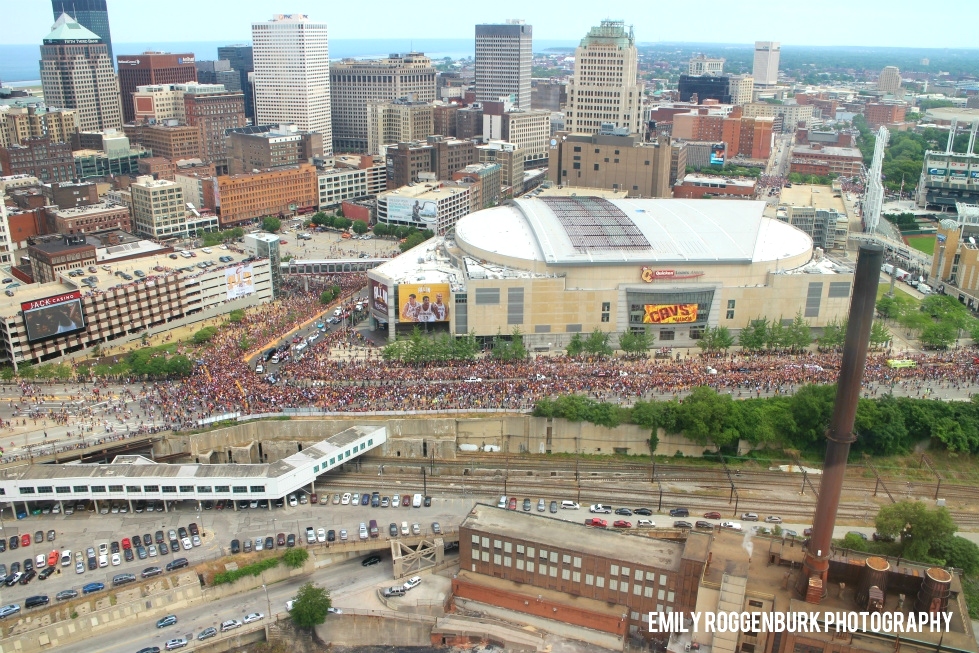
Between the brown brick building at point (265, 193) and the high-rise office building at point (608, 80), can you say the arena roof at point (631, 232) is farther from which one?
the high-rise office building at point (608, 80)

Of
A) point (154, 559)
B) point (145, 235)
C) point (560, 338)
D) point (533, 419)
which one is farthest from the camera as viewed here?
point (145, 235)

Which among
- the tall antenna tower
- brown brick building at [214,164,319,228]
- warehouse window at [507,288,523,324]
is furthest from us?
brown brick building at [214,164,319,228]

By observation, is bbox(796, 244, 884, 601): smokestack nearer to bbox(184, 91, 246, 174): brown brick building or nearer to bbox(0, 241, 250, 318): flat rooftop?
bbox(0, 241, 250, 318): flat rooftop

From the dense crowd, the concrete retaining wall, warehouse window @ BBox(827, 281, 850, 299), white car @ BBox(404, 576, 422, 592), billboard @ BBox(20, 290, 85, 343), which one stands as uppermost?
warehouse window @ BBox(827, 281, 850, 299)

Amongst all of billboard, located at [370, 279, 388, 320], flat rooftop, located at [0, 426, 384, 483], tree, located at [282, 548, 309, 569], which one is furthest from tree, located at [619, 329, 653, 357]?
tree, located at [282, 548, 309, 569]

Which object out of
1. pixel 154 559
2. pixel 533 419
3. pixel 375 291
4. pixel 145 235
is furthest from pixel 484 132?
pixel 154 559

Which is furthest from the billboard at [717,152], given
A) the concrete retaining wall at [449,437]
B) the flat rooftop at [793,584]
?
the flat rooftop at [793,584]

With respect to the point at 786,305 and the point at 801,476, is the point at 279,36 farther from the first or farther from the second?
the point at 801,476
